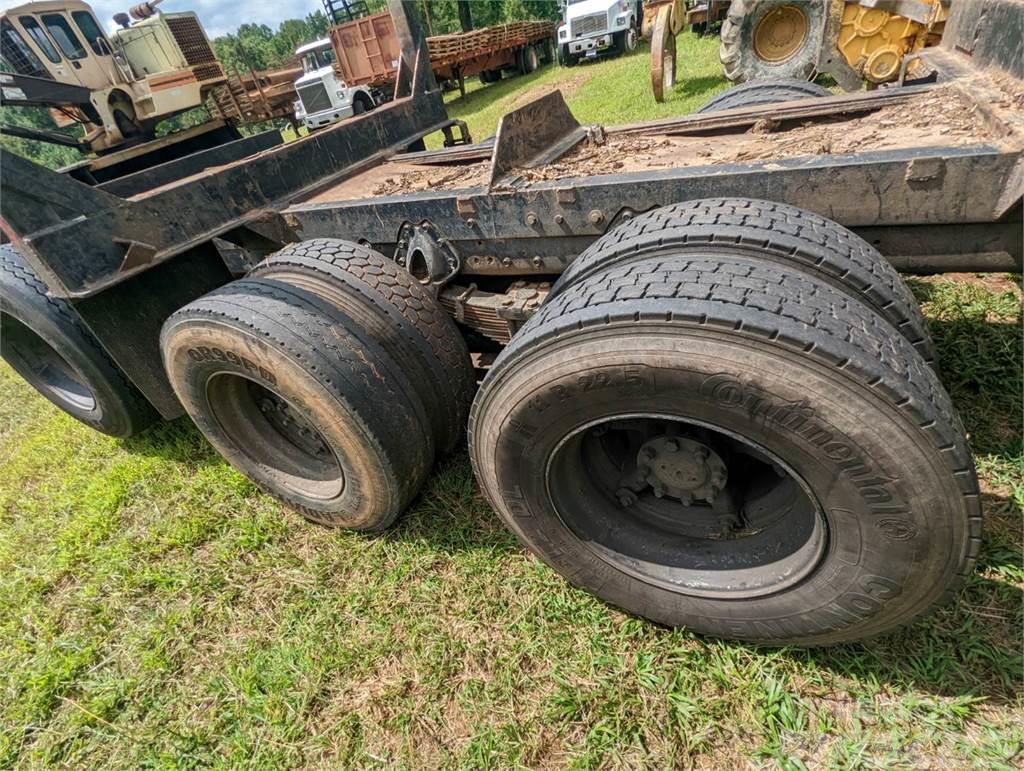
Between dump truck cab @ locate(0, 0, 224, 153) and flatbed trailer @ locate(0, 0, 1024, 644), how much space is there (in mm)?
9054

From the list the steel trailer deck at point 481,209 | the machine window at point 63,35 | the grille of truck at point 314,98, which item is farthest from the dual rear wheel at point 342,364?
the grille of truck at point 314,98

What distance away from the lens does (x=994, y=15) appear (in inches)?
94.5

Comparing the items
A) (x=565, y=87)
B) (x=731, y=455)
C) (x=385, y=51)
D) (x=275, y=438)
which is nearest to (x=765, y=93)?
(x=731, y=455)

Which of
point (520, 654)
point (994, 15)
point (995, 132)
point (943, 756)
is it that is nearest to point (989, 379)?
point (995, 132)

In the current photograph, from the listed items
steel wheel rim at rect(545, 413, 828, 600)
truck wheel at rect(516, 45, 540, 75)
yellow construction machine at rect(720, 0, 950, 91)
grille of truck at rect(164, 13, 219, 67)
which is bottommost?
truck wheel at rect(516, 45, 540, 75)

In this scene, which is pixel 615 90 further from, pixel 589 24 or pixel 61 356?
pixel 61 356

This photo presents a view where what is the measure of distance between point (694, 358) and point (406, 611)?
5.41 feet

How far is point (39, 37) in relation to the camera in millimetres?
9977

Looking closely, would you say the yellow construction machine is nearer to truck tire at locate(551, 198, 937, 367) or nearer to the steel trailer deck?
the steel trailer deck

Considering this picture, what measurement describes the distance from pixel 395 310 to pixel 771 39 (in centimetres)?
769

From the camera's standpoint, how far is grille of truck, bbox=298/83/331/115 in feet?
53.8

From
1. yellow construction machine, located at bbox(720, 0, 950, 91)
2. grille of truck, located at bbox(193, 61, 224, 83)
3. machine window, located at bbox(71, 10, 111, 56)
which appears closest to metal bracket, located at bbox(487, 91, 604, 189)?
yellow construction machine, located at bbox(720, 0, 950, 91)

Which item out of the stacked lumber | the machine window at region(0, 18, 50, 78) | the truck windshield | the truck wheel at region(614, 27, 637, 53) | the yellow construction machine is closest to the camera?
the yellow construction machine

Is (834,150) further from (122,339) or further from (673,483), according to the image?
(122,339)
